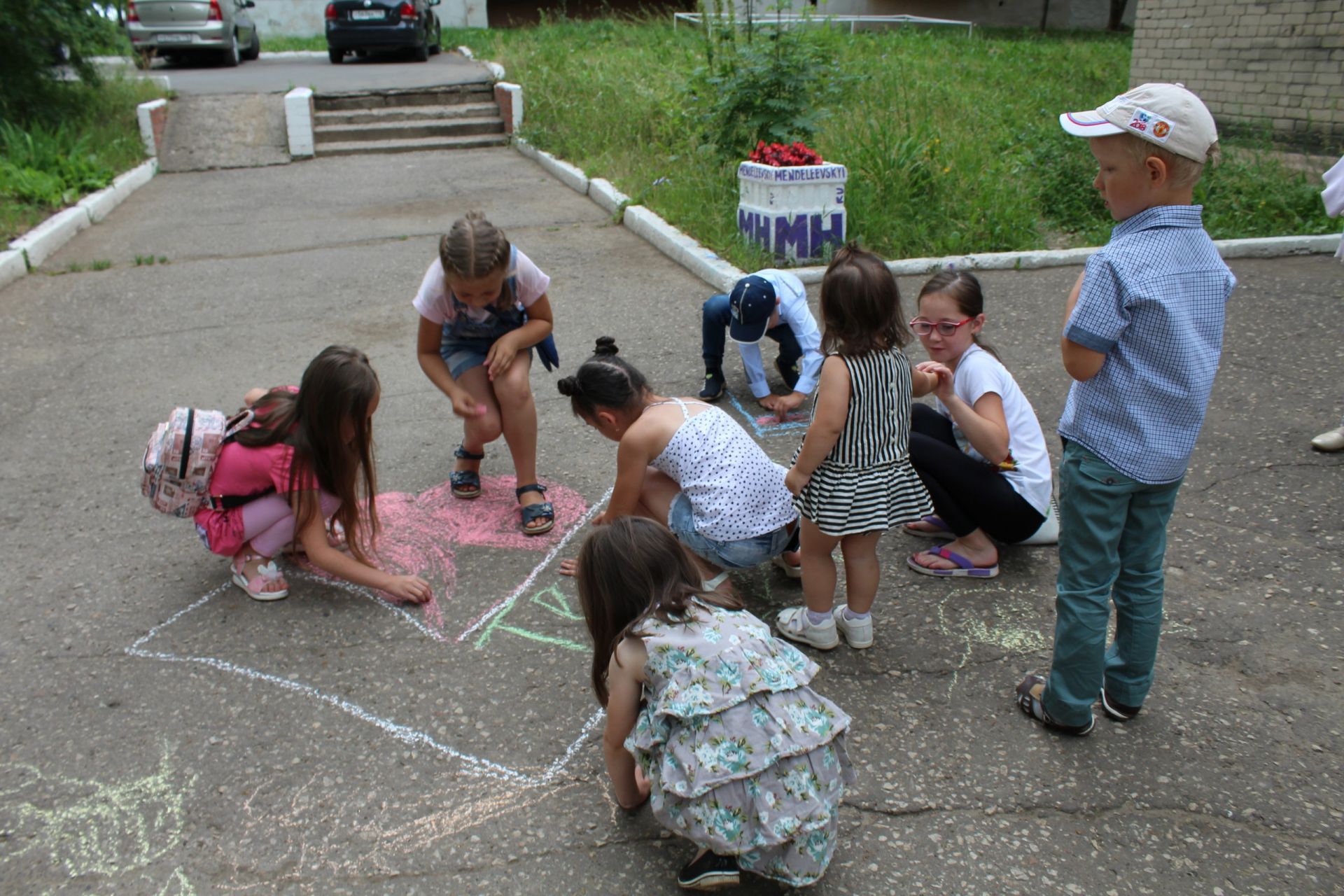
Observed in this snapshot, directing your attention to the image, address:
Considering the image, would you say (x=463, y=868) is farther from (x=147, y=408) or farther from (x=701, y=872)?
(x=147, y=408)

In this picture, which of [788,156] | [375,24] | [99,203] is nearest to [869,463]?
[788,156]

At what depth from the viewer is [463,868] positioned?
211 cm

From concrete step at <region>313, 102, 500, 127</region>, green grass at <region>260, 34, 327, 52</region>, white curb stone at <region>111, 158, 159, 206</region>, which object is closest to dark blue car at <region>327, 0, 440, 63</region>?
green grass at <region>260, 34, 327, 52</region>

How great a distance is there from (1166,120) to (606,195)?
23.4 ft

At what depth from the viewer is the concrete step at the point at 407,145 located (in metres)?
11.7

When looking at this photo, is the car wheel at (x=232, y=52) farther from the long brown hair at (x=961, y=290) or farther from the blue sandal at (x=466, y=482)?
the long brown hair at (x=961, y=290)

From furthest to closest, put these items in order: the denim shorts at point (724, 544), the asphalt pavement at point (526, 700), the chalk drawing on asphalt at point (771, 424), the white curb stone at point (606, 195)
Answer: the white curb stone at point (606, 195)
the chalk drawing on asphalt at point (771, 424)
the denim shorts at point (724, 544)
the asphalt pavement at point (526, 700)

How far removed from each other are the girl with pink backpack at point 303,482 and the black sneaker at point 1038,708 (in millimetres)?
1758

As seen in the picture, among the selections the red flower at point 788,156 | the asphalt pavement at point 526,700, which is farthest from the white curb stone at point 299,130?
the asphalt pavement at point 526,700

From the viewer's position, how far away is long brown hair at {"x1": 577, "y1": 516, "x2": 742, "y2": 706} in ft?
6.45

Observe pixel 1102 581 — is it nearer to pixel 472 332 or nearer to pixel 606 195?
pixel 472 332

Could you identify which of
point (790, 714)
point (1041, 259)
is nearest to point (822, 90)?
point (1041, 259)

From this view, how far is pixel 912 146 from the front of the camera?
23.6 ft

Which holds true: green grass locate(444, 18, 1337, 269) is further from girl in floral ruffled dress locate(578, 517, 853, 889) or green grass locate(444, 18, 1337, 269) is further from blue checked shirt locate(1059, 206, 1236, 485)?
girl in floral ruffled dress locate(578, 517, 853, 889)
